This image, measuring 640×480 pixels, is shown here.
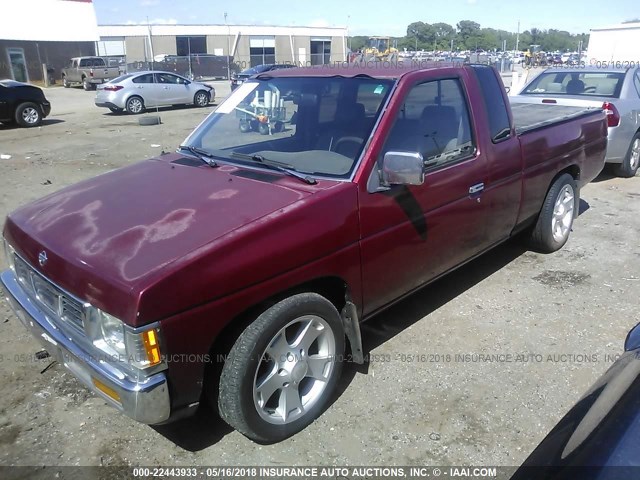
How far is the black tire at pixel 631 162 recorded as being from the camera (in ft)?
27.8

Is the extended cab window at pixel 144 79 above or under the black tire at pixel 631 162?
above

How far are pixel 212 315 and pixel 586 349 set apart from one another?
Answer: 2.74 metres

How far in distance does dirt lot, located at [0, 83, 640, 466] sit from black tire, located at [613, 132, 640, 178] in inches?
137

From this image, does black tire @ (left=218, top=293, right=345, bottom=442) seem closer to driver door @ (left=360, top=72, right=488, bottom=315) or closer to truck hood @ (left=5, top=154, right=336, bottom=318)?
driver door @ (left=360, top=72, right=488, bottom=315)

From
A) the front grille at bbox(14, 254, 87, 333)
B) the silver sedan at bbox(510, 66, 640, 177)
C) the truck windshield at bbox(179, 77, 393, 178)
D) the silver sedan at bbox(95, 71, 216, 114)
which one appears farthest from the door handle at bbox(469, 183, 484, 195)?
the silver sedan at bbox(95, 71, 216, 114)

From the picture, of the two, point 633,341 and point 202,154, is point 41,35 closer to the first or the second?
point 202,154

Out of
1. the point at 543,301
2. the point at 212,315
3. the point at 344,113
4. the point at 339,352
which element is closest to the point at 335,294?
the point at 339,352

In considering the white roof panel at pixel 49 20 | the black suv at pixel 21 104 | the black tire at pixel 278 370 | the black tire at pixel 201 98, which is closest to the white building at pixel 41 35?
the white roof panel at pixel 49 20

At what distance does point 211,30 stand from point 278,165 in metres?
53.7

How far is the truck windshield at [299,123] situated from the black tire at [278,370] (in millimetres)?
837

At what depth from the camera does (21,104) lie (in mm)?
15477

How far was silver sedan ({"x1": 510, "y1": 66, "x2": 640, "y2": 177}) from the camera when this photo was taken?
25.9 feet

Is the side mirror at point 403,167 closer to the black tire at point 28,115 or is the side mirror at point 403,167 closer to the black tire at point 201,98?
the black tire at point 28,115

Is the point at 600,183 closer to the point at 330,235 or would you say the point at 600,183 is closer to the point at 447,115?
the point at 447,115
